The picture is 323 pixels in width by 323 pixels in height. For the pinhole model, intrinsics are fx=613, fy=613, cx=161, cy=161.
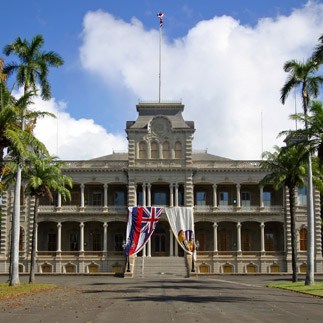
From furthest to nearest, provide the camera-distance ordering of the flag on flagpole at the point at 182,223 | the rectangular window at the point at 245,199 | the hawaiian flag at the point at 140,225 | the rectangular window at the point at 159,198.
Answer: the rectangular window at the point at 245,199 → the rectangular window at the point at 159,198 → the hawaiian flag at the point at 140,225 → the flag on flagpole at the point at 182,223

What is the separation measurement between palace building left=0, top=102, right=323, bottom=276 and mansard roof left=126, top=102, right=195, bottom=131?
4.3 inches

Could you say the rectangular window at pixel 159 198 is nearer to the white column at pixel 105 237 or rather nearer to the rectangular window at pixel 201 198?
the rectangular window at pixel 201 198

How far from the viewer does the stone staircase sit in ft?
189

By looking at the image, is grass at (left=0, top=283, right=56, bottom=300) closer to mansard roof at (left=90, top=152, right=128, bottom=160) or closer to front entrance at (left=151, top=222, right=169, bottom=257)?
front entrance at (left=151, top=222, right=169, bottom=257)

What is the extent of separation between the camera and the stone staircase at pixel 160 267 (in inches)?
2266

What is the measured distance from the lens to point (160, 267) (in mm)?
59750

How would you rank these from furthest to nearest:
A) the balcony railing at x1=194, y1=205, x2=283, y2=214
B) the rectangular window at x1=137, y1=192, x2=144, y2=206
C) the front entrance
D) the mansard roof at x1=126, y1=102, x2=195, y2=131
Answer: the front entrance
the rectangular window at x1=137, y1=192, x2=144, y2=206
the mansard roof at x1=126, y1=102, x2=195, y2=131
the balcony railing at x1=194, y1=205, x2=283, y2=214

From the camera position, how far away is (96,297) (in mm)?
29297

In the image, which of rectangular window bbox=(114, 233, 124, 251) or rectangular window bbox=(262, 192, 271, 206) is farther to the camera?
rectangular window bbox=(114, 233, 124, 251)

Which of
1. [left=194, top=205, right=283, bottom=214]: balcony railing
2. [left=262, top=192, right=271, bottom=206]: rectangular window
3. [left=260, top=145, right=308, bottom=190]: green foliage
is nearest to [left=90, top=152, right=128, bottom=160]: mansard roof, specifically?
[left=194, top=205, right=283, bottom=214]: balcony railing

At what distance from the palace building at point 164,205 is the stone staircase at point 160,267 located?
4.65ft

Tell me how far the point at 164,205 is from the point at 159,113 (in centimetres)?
1007

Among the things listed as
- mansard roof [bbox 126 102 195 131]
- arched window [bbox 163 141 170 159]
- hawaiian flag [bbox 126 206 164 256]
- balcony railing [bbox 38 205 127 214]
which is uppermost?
mansard roof [bbox 126 102 195 131]

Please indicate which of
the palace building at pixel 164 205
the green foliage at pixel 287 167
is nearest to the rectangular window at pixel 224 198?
the palace building at pixel 164 205
